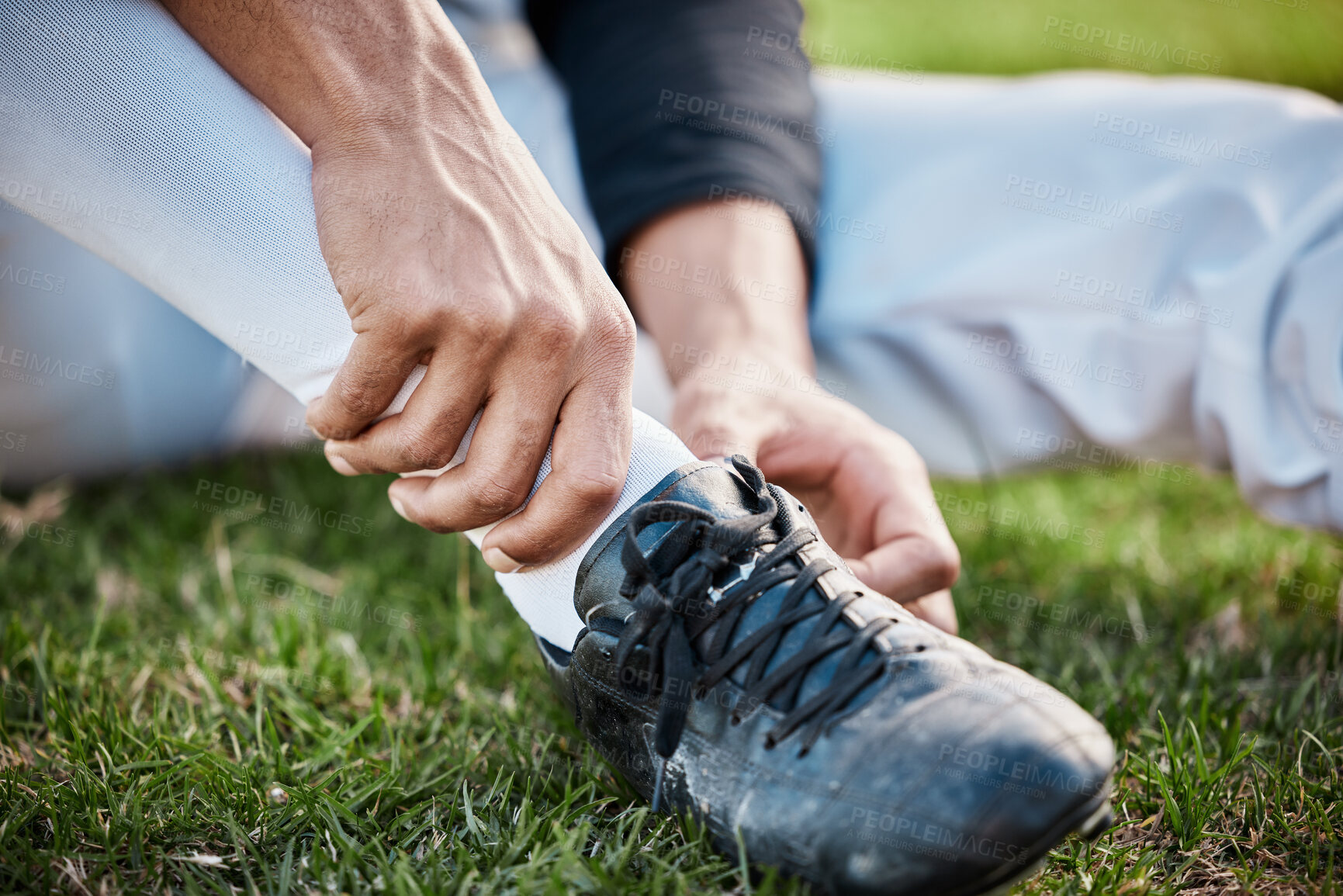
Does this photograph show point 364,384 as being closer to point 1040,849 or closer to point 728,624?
point 728,624

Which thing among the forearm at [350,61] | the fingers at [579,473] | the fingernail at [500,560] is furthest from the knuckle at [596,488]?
the forearm at [350,61]

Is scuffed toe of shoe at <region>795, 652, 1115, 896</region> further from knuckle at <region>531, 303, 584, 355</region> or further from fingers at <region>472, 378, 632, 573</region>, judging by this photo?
knuckle at <region>531, 303, 584, 355</region>

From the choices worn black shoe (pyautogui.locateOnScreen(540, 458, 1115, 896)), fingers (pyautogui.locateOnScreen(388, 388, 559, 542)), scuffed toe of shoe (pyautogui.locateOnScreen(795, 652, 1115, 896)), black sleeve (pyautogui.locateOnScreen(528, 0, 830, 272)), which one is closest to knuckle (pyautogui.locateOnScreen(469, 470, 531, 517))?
fingers (pyautogui.locateOnScreen(388, 388, 559, 542))

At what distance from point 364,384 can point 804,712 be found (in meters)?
0.65

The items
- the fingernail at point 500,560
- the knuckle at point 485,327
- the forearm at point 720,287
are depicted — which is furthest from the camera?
the forearm at point 720,287

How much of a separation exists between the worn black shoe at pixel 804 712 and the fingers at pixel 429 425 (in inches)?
9.4

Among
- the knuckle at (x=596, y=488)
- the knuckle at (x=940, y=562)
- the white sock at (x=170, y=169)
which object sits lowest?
the knuckle at (x=940, y=562)

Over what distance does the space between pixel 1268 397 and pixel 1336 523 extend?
0.26m

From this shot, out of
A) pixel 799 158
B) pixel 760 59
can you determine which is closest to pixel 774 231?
pixel 799 158

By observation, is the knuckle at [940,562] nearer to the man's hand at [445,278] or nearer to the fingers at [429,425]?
the man's hand at [445,278]

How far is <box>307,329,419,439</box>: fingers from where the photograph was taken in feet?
3.55

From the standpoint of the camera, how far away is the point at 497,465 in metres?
1.10

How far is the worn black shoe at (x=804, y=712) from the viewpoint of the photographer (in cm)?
91

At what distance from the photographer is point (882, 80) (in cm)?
239
